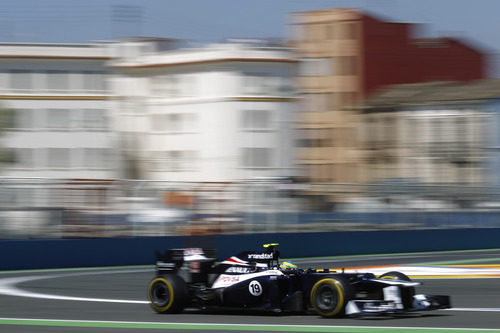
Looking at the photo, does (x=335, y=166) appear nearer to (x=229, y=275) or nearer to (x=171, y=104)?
(x=171, y=104)

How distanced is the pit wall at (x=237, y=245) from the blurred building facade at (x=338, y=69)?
90.5 ft

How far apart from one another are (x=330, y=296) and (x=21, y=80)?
37.4 m

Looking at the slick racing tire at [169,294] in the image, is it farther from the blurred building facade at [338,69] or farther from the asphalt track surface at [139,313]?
the blurred building facade at [338,69]

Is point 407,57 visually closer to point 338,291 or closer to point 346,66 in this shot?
point 346,66

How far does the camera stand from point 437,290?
1516cm

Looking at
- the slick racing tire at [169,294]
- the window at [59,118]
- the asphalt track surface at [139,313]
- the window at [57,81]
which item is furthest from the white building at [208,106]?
the slick racing tire at [169,294]

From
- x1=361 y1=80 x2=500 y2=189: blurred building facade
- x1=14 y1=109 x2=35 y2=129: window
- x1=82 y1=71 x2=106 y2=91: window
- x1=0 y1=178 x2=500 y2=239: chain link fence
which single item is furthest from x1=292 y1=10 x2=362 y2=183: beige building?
x1=0 y1=178 x2=500 y2=239: chain link fence

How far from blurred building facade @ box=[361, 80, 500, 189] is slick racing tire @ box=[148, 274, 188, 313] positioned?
33.5 m

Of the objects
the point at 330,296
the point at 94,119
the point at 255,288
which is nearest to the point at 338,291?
the point at 330,296

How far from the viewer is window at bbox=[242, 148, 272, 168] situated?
47.8m

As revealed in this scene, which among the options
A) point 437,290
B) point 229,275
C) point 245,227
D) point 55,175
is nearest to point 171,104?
point 55,175

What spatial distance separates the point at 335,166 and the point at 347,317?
44.6 metres

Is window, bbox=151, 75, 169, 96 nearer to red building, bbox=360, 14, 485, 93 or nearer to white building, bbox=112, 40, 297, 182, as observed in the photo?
white building, bbox=112, 40, 297, 182

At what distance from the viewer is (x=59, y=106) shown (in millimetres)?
46188
